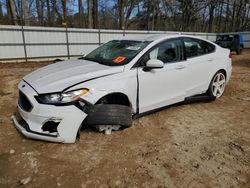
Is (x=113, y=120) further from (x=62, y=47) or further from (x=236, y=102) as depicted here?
(x=62, y=47)

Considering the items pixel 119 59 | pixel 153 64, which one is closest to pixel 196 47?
pixel 153 64

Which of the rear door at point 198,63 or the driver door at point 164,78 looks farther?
the rear door at point 198,63

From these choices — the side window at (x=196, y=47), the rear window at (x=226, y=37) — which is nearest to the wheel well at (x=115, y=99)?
the side window at (x=196, y=47)

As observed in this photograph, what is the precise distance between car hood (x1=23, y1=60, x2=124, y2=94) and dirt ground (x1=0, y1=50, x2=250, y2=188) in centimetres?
78

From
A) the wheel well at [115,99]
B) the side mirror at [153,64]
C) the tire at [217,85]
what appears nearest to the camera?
the wheel well at [115,99]

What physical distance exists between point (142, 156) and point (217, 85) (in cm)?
306

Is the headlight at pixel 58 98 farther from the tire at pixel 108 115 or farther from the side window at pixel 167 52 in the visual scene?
the side window at pixel 167 52

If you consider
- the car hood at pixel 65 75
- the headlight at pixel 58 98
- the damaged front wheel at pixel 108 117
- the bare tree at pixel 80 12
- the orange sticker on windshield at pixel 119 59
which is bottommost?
the damaged front wheel at pixel 108 117

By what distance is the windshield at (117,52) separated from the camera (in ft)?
11.5

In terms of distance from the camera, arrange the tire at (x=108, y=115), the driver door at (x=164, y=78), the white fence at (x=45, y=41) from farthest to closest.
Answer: the white fence at (x=45, y=41), the driver door at (x=164, y=78), the tire at (x=108, y=115)

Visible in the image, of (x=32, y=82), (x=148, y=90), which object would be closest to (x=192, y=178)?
(x=148, y=90)

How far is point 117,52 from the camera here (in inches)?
153

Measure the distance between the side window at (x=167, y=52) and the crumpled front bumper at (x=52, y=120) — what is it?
4.77 ft

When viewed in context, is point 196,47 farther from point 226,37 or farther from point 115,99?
point 226,37
